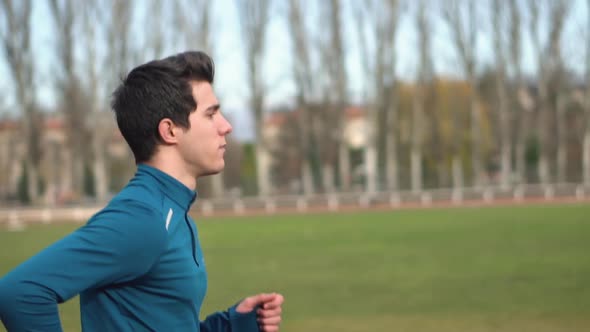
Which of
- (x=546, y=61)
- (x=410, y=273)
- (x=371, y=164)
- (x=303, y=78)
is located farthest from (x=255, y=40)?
(x=410, y=273)

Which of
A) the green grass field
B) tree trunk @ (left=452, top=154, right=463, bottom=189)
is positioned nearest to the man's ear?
the green grass field

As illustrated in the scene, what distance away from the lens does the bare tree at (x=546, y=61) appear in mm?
46250

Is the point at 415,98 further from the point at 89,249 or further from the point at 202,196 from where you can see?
the point at 89,249

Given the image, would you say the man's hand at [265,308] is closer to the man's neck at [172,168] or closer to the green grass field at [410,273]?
the man's neck at [172,168]

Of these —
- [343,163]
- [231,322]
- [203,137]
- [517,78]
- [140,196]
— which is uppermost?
[517,78]

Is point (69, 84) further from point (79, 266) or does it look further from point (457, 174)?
point (79, 266)

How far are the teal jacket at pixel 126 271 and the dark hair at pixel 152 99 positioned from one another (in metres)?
0.10

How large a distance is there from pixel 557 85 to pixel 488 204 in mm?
12989

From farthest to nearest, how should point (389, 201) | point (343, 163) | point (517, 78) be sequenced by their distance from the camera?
point (343, 163)
point (517, 78)
point (389, 201)

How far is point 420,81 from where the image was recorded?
47.7m

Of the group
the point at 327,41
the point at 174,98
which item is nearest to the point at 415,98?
the point at 327,41

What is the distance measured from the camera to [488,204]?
37688mm

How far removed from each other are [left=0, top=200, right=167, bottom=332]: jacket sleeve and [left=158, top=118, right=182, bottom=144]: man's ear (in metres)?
0.28

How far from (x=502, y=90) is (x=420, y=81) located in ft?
14.0
